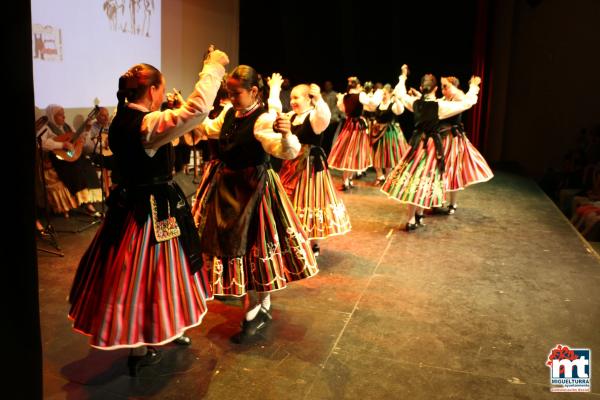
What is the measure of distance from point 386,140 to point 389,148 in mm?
127

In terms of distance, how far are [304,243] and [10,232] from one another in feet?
6.33

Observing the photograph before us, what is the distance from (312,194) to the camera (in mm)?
3986

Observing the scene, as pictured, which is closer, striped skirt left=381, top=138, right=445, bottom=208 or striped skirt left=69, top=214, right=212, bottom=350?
striped skirt left=69, top=214, right=212, bottom=350

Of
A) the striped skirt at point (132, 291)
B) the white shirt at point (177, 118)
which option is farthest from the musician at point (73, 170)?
the white shirt at point (177, 118)

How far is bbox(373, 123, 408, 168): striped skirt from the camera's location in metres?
7.56

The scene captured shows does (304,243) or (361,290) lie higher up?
(304,243)

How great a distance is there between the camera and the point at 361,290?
368 cm

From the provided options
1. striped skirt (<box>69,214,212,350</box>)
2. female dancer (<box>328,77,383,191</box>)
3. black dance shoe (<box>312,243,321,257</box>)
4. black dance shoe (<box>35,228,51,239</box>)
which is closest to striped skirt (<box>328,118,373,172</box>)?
female dancer (<box>328,77,383,191</box>)

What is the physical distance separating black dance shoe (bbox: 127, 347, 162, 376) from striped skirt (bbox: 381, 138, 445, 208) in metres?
3.01

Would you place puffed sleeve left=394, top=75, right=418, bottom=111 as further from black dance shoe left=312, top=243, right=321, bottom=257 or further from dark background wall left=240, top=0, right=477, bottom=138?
dark background wall left=240, top=0, right=477, bottom=138

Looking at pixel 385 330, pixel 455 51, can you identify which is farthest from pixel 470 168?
pixel 455 51

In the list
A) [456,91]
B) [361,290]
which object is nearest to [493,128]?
[456,91]

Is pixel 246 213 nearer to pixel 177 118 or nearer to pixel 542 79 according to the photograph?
pixel 177 118

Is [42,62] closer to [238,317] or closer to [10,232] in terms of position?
[238,317]
